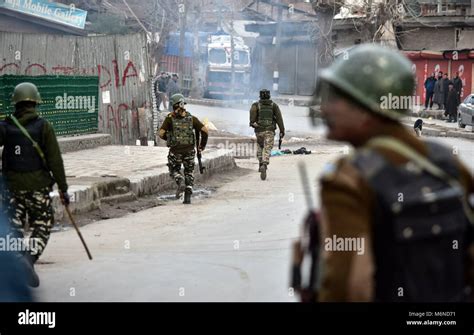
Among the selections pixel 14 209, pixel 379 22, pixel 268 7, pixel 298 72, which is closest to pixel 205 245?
pixel 14 209

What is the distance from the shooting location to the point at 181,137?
1578cm

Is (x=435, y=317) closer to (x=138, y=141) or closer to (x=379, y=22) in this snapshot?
(x=138, y=141)

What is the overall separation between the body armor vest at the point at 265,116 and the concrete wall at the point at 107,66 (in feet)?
14.4

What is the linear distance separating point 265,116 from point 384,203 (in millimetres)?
17052

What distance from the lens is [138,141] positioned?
2478 cm

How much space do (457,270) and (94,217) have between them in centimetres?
1098

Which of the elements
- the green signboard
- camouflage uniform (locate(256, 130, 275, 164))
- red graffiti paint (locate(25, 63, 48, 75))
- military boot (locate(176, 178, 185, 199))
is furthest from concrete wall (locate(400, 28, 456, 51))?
military boot (locate(176, 178, 185, 199))

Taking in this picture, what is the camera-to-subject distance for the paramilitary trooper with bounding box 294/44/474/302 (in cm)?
324

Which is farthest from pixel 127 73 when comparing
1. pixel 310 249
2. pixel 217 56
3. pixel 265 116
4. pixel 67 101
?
pixel 217 56

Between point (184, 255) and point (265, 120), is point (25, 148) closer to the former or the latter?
point (184, 255)

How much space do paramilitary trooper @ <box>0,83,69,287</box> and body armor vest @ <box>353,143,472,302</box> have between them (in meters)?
6.02

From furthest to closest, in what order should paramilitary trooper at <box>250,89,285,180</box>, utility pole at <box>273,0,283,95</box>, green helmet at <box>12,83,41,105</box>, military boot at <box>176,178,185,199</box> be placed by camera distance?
utility pole at <box>273,0,283,95</box> < paramilitary trooper at <box>250,89,285,180</box> < military boot at <box>176,178,185,199</box> < green helmet at <box>12,83,41,105</box>

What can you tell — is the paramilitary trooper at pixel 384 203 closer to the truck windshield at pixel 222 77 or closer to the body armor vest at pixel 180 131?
the body armor vest at pixel 180 131

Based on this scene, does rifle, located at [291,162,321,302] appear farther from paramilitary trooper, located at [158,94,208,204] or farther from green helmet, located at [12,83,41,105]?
paramilitary trooper, located at [158,94,208,204]
